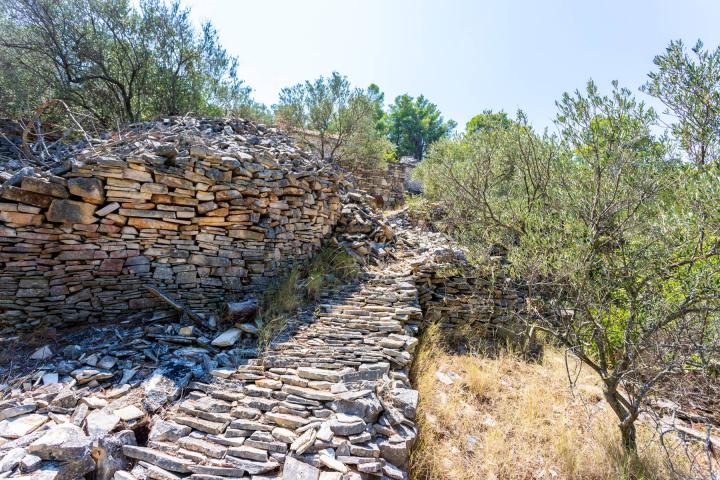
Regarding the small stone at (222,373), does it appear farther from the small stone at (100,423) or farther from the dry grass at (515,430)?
the dry grass at (515,430)

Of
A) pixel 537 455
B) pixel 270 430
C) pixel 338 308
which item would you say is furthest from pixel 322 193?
pixel 537 455

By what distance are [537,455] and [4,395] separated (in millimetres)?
4858

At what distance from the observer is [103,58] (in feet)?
23.9

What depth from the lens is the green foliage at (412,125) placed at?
92.6 ft

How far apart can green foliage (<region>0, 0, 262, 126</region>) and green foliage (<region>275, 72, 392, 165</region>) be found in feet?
9.14

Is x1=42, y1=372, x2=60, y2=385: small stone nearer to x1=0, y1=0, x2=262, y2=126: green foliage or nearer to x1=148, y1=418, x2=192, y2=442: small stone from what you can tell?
x1=148, y1=418, x2=192, y2=442: small stone

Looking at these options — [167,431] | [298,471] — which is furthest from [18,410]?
[298,471]

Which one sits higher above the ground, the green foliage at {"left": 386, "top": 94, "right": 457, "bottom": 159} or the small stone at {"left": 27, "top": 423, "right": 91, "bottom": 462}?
the green foliage at {"left": 386, "top": 94, "right": 457, "bottom": 159}

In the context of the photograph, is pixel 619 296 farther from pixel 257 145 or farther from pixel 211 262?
pixel 257 145

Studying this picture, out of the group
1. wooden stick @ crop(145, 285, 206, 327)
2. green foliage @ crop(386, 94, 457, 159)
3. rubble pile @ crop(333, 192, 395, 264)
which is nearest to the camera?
wooden stick @ crop(145, 285, 206, 327)

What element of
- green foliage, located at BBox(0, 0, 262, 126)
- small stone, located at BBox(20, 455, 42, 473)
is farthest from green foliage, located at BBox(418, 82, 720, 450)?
green foliage, located at BBox(0, 0, 262, 126)

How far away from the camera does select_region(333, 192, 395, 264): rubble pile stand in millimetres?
6484

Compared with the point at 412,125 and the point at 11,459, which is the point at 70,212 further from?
the point at 412,125

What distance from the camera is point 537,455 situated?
335 cm
